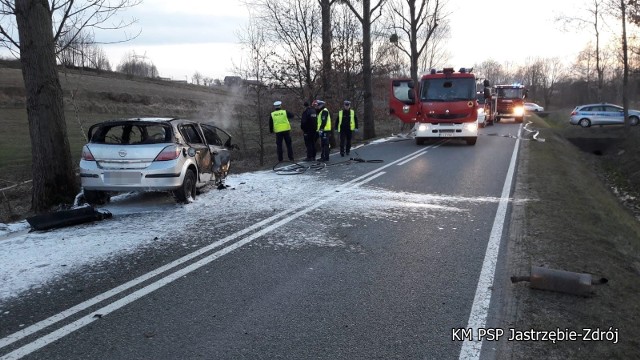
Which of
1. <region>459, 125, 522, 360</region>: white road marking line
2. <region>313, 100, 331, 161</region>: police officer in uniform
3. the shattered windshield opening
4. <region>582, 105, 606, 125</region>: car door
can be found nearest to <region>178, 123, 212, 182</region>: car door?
<region>313, 100, 331, 161</region>: police officer in uniform

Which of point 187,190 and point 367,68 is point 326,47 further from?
point 187,190

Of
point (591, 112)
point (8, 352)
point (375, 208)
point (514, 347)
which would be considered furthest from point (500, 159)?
point (591, 112)

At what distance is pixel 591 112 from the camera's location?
3462 centimetres

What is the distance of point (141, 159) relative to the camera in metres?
7.81

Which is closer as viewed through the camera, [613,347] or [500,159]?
[613,347]

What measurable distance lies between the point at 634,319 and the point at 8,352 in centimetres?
506

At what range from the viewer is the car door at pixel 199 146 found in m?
8.80

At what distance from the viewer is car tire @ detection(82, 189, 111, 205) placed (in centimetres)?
821

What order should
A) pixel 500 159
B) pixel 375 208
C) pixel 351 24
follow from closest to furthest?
1. pixel 375 208
2. pixel 500 159
3. pixel 351 24

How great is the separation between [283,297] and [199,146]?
5320 mm

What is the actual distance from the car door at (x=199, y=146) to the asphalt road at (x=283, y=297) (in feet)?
6.68

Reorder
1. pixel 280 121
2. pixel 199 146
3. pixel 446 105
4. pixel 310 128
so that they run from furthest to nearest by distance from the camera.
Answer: pixel 446 105 → pixel 310 128 → pixel 280 121 → pixel 199 146

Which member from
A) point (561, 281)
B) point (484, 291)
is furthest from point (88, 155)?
point (561, 281)

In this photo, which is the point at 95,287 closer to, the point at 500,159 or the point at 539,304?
the point at 539,304
